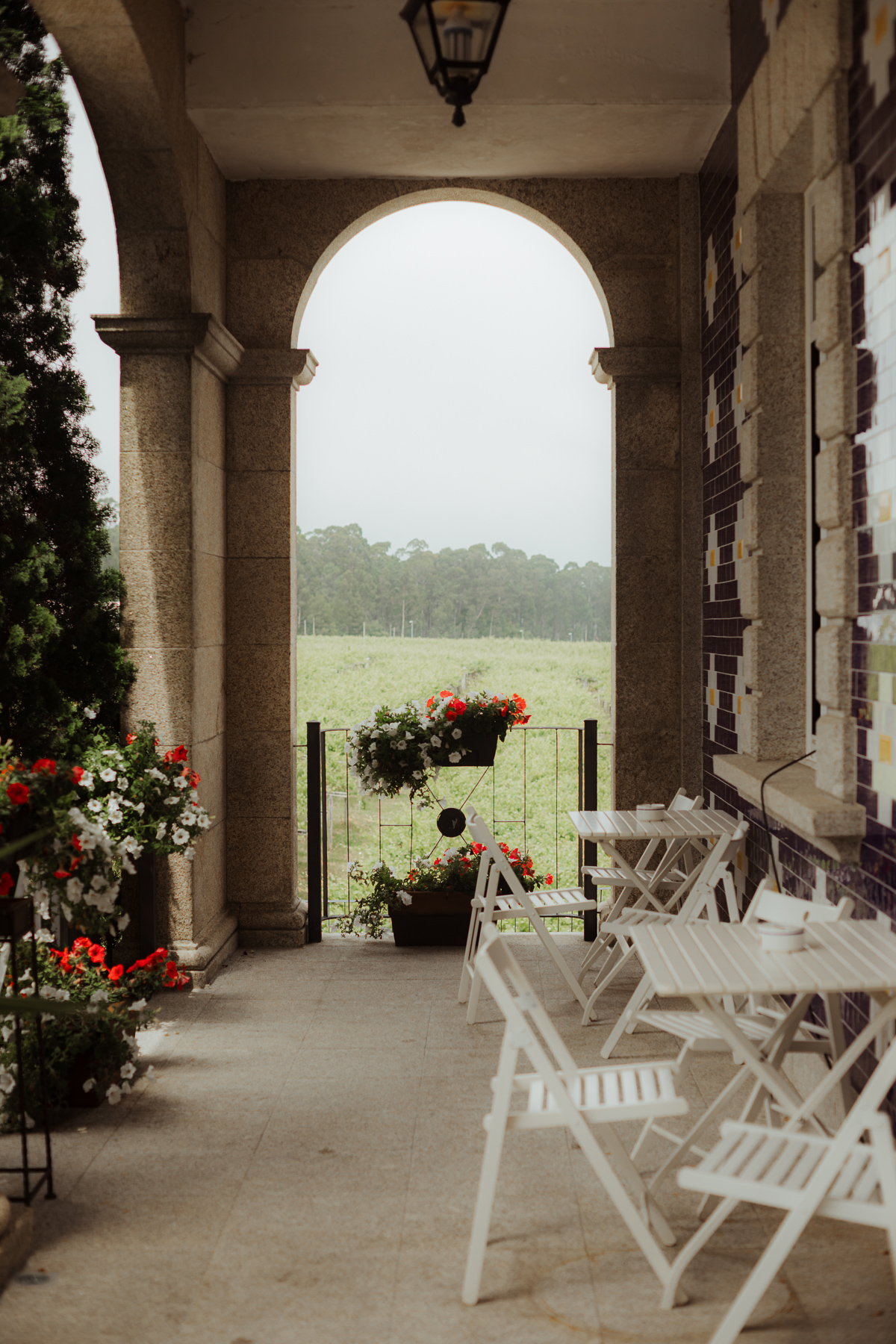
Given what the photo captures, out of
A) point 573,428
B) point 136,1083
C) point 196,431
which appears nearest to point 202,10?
point 196,431

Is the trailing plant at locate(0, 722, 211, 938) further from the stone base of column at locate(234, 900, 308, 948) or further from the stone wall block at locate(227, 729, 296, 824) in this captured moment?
the stone base of column at locate(234, 900, 308, 948)

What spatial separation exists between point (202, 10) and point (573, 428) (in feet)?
50.6

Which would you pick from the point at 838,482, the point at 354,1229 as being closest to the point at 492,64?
the point at 838,482

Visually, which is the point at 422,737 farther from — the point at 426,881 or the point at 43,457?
the point at 43,457

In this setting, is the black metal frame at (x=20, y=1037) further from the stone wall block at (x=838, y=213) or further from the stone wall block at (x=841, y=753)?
the stone wall block at (x=838, y=213)

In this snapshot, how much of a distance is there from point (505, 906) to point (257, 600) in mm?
2160

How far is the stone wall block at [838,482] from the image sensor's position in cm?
330

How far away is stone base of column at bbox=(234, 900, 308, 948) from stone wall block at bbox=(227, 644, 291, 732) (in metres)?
0.96

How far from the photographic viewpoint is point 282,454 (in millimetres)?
5992

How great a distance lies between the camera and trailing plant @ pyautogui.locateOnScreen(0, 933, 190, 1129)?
11.6 ft

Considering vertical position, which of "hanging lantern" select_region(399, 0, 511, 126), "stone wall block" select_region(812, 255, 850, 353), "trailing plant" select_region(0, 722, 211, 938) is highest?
"hanging lantern" select_region(399, 0, 511, 126)

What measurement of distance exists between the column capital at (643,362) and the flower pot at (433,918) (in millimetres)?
2805

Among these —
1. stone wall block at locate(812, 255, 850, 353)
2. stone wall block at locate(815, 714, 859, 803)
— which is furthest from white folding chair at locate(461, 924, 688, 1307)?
stone wall block at locate(812, 255, 850, 353)

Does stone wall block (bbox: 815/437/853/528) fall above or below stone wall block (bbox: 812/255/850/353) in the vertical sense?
below
